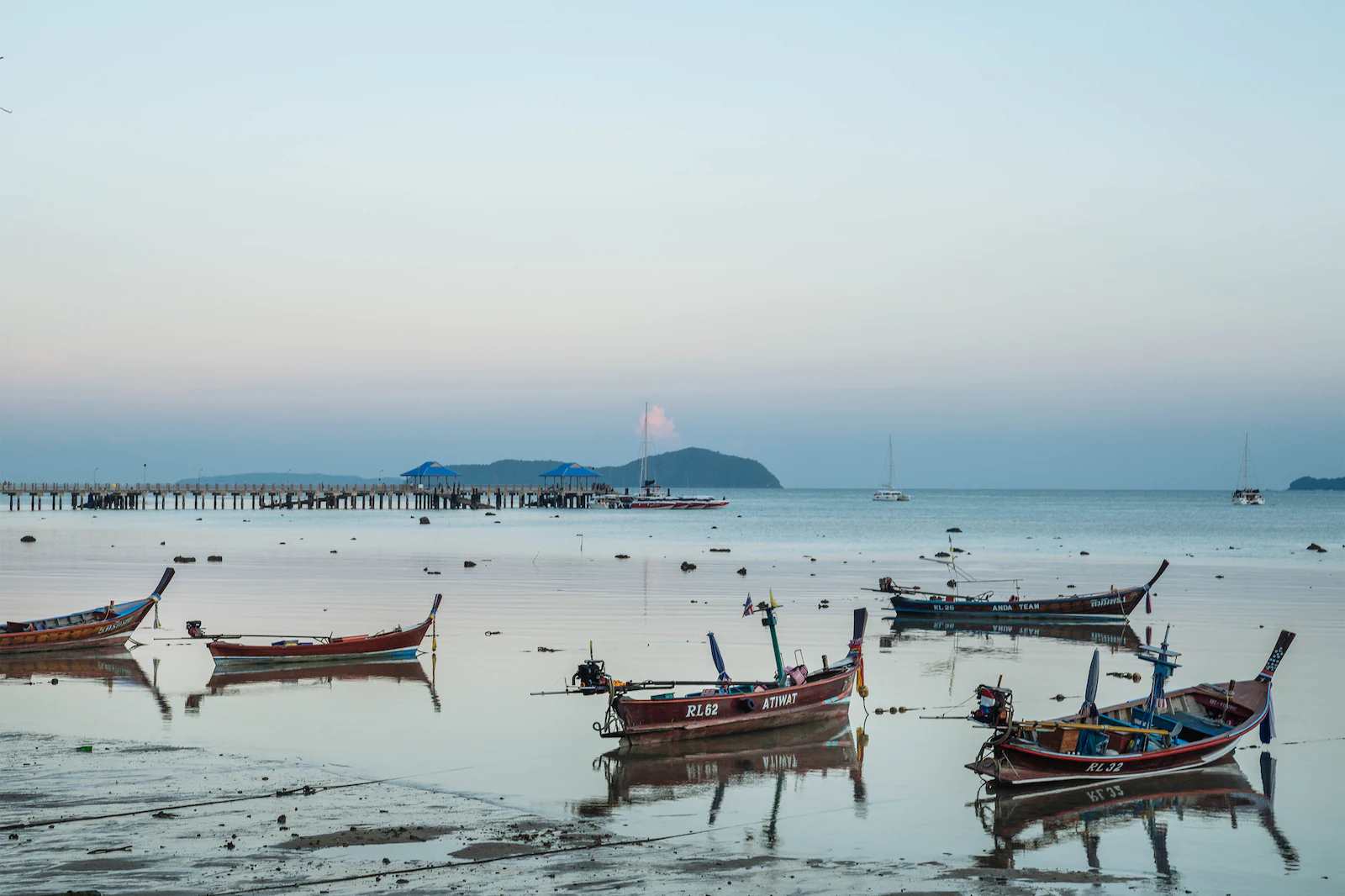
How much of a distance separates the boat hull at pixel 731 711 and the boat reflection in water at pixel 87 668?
37.4 ft

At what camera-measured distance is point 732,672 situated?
3133cm

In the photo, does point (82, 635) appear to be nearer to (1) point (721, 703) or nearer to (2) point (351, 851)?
(1) point (721, 703)

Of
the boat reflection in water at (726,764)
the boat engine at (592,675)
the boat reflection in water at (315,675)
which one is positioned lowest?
the boat reflection in water at (726,764)

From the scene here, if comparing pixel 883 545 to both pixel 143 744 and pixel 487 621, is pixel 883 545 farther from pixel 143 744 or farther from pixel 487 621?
pixel 143 744

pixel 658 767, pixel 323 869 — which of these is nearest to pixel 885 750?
pixel 658 767

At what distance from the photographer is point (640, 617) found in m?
42.8

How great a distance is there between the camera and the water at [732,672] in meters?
17.9

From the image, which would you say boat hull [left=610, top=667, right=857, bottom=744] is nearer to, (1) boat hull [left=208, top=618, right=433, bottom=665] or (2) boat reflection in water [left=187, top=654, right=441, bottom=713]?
(2) boat reflection in water [left=187, top=654, right=441, bottom=713]

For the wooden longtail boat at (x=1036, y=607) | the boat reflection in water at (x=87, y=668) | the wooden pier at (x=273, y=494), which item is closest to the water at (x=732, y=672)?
the boat reflection in water at (x=87, y=668)

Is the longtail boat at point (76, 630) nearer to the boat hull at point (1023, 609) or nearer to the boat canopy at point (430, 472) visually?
the boat hull at point (1023, 609)

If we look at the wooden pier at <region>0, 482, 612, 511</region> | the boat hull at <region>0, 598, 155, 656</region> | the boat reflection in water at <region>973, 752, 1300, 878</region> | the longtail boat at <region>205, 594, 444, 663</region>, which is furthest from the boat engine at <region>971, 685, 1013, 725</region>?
the wooden pier at <region>0, 482, 612, 511</region>

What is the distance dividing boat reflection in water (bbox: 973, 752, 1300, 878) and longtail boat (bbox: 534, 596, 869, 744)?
211 inches

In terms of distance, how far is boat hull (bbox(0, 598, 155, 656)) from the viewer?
3262cm

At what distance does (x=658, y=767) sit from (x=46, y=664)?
750 inches
